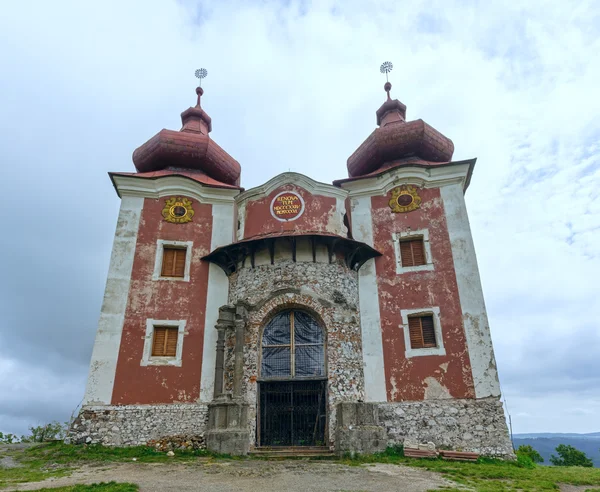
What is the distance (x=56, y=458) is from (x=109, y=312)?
4664mm

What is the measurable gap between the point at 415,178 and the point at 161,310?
10.2 m

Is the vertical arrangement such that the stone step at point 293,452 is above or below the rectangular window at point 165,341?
below

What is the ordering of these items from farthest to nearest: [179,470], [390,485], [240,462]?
1. [240,462]
2. [179,470]
3. [390,485]


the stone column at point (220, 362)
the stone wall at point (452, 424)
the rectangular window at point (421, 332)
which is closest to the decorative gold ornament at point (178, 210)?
the stone column at point (220, 362)

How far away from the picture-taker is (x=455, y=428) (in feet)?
43.1

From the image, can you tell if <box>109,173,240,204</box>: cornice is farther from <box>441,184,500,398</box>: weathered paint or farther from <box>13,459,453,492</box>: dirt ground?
<box>13,459,453,492</box>: dirt ground

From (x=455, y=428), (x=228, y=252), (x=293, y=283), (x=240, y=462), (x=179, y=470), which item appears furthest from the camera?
(x=228, y=252)

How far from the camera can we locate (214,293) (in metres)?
16.0

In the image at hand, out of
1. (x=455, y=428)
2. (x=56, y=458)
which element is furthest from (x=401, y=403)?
(x=56, y=458)

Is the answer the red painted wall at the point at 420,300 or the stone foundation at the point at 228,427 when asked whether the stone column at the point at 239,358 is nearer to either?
the stone foundation at the point at 228,427

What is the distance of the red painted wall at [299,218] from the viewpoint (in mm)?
15711

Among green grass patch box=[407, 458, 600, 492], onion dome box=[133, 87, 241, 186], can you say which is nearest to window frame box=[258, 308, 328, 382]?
green grass patch box=[407, 458, 600, 492]

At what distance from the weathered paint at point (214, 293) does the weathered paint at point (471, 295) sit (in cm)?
798

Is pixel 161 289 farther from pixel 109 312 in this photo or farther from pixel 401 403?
pixel 401 403
